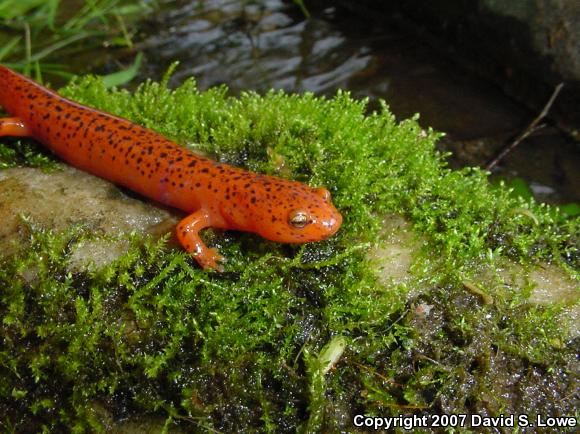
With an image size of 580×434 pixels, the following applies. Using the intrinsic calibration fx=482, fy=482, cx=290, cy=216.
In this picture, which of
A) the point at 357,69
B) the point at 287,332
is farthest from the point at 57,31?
the point at 287,332

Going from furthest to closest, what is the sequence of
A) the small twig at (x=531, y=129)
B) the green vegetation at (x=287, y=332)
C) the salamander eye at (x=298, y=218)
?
the small twig at (x=531, y=129) < the salamander eye at (x=298, y=218) < the green vegetation at (x=287, y=332)

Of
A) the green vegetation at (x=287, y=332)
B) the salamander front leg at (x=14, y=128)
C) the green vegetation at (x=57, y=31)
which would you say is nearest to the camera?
the green vegetation at (x=287, y=332)

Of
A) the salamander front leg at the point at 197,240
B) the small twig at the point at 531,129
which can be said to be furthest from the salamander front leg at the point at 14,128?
the small twig at the point at 531,129

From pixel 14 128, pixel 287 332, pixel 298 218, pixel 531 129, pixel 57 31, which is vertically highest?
pixel 57 31

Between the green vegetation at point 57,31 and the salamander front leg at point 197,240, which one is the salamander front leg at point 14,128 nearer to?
the salamander front leg at point 197,240

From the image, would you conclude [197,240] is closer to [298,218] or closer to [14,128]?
[298,218]

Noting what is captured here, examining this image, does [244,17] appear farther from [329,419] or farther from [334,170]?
[329,419]

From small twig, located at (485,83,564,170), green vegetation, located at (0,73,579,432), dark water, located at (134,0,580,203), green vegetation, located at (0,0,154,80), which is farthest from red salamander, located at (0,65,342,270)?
small twig, located at (485,83,564,170)
